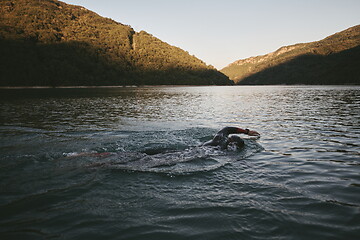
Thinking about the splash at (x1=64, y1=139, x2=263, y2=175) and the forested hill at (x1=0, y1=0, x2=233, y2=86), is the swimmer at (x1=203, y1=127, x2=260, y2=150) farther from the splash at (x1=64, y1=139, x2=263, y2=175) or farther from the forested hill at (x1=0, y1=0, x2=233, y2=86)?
the forested hill at (x1=0, y1=0, x2=233, y2=86)

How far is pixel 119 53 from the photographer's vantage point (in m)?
191

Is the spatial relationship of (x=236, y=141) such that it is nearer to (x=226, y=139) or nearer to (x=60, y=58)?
(x=226, y=139)

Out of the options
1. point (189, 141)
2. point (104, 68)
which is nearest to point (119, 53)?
point (104, 68)

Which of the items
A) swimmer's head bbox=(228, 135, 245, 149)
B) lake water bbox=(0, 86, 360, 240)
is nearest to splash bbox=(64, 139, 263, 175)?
lake water bbox=(0, 86, 360, 240)

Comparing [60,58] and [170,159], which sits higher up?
[60,58]

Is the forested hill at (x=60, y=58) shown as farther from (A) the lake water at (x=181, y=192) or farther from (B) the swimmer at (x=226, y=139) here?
(B) the swimmer at (x=226, y=139)

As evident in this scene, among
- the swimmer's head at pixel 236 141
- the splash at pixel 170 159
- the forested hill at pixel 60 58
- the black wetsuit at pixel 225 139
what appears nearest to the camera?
the splash at pixel 170 159

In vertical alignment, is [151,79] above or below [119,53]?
below

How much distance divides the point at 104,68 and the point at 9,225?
167 metres

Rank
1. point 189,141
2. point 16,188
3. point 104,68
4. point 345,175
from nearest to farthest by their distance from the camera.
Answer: point 16,188
point 345,175
point 189,141
point 104,68

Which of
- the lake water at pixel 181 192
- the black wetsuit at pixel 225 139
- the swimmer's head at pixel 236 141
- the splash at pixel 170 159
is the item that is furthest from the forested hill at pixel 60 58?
the swimmer's head at pixel 236 141

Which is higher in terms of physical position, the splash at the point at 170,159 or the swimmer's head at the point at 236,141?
the swimmer's head at the point at 236,141

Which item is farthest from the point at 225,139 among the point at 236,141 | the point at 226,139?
the point at 236,141

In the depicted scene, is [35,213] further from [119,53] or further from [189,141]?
[119,53]
